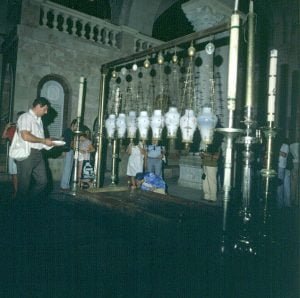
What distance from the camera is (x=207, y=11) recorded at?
23.8 ft

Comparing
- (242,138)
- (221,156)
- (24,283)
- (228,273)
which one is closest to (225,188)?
(242,138)

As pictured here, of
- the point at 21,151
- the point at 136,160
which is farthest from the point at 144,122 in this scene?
the point at 136,160

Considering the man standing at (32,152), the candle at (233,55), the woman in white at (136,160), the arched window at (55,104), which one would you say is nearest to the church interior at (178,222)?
the candle at (233,55)

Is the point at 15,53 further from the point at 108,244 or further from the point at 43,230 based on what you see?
the point at 108,244

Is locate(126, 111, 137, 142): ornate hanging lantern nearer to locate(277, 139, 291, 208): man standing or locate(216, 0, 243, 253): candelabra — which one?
locate(216, 0, 243, 253): candelabra

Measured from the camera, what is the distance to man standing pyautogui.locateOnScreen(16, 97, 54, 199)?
4.21 m

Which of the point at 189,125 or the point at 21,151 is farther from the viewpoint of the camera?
the point at 21,151

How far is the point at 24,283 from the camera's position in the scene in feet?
7.52

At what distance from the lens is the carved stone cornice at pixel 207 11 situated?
709 cm

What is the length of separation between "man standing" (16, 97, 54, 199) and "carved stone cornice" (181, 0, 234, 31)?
481 centimetres

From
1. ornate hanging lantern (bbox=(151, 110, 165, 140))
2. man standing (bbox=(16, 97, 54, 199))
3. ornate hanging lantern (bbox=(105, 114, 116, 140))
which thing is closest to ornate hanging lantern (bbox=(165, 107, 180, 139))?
ornate hanging lantern (bbox=(151, 110, 165, 140))

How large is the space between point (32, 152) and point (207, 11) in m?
5.42

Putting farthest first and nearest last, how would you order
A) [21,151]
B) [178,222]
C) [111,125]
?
1. [111,125]
2. [21,151]
3. [178,222]

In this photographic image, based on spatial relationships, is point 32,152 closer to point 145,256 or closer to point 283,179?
point 145,256
